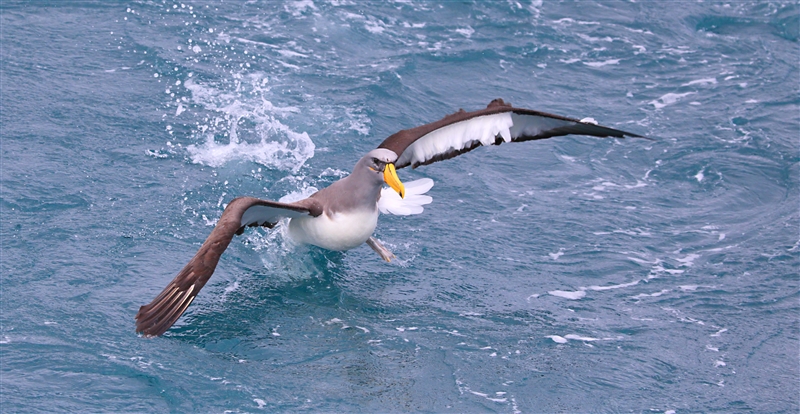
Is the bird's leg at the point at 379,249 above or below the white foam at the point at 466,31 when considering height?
below

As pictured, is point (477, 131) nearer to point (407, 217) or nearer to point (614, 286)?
point (407, 217)

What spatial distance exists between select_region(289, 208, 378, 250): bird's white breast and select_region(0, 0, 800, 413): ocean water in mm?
577

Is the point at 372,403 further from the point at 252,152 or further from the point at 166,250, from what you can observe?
the point at 252,152

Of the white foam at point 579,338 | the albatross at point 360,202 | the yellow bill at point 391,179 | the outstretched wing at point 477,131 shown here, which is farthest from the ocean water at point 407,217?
the yellow bill at point 391,179

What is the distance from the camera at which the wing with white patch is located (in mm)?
10836

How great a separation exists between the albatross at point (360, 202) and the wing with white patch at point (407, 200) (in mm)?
12

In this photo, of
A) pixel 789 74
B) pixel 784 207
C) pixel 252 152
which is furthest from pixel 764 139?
pixel 252 152

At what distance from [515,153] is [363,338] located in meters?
5.89

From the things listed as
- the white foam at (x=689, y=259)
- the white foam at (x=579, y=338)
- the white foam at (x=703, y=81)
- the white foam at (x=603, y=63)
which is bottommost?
the white foam at (x=579, y=338)

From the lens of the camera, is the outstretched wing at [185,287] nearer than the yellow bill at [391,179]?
Yes

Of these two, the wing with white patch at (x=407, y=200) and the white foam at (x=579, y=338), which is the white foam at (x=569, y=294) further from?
the wing with white patch at (x=407, y=200)

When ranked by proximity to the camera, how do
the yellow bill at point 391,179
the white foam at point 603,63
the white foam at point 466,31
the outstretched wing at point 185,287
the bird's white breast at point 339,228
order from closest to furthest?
the outstretched wing at point 185,287, the yellow bill at point 391,179, the bird's white breast at point 339,228, the white foam at point 603,63, the white foam at point 466,31

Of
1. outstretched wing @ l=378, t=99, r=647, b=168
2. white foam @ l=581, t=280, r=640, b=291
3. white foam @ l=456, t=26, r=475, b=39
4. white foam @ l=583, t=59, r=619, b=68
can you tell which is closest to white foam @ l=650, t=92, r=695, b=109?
white foam @ l=583, t=59, r=619, b=68

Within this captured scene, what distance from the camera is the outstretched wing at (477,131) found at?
10836 mm
